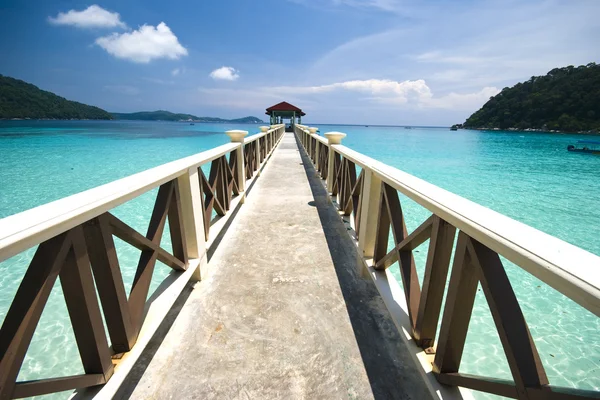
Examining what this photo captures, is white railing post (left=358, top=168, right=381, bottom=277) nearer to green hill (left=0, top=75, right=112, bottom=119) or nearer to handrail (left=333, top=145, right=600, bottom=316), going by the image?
handrail (left=333, top=145, right=600, bottom=316)

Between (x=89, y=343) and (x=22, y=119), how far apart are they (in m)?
157

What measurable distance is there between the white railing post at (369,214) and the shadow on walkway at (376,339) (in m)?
0.23

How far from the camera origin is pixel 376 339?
2.18 meters

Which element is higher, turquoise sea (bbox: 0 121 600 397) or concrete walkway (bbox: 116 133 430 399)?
concrete walkway (bbox: 116 133 430 399)

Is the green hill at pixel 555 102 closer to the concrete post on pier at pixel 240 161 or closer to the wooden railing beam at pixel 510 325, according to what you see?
the concrete post on pier at pixel 240 161

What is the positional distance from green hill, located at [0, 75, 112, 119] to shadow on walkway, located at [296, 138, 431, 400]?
140 metres

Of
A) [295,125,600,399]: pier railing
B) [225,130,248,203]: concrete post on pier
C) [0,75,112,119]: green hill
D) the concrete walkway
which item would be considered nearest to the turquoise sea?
the concrete walkway

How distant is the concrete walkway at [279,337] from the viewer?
1.76 metres

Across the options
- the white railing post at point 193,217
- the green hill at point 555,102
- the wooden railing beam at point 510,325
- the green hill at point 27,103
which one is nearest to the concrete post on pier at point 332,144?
the white railing post at point 193,217

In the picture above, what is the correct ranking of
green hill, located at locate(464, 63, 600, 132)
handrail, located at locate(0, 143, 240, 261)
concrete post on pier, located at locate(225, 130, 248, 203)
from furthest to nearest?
1. green hill, located at locate(464, 63, 600, 132)
2. concrete post on pier, located at locate(225, 130, 248, 203)
3. handrail, located at locate(0, 143, 240, 261)

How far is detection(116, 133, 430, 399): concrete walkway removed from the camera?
1765mm

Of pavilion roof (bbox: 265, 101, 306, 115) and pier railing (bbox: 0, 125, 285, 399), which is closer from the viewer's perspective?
pier railing (bbox: 0, 125, 285, 399)

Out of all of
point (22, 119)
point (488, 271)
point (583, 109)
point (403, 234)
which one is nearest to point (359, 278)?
point (403, 234)

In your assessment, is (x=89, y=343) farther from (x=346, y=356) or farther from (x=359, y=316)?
(x=359, y=316)
